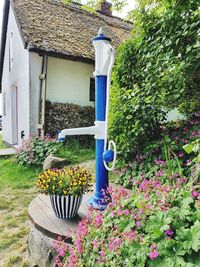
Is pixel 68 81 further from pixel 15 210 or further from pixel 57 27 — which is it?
pixel 15 210

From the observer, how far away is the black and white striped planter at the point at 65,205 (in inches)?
82.2

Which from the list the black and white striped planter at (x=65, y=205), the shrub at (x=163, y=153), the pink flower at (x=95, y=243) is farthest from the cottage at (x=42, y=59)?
the pink flower at (x=95, y=243)

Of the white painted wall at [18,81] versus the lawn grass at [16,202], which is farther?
the white painted wall at [18,81]

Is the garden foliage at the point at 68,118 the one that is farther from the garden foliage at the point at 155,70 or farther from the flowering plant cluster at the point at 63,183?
the flowering plant cluster at the point at 63,183

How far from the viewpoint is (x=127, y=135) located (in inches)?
126

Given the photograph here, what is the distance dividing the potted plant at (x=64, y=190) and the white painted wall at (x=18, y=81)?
532 centimetres

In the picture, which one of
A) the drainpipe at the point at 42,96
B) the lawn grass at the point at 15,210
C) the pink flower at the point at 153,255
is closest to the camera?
the pink flower at the point at 153,255

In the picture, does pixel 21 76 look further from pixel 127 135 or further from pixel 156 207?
pixel 156 207

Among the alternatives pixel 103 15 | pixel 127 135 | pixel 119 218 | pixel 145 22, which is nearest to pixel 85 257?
pixel 119 218

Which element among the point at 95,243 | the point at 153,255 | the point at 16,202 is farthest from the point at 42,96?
the point at 153,255

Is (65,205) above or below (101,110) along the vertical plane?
below

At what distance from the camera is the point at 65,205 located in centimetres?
212

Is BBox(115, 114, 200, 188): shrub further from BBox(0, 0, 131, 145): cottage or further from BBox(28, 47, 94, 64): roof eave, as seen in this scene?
BBox(28, 47, 94, 64): roof eave

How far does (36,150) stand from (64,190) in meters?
4.30
